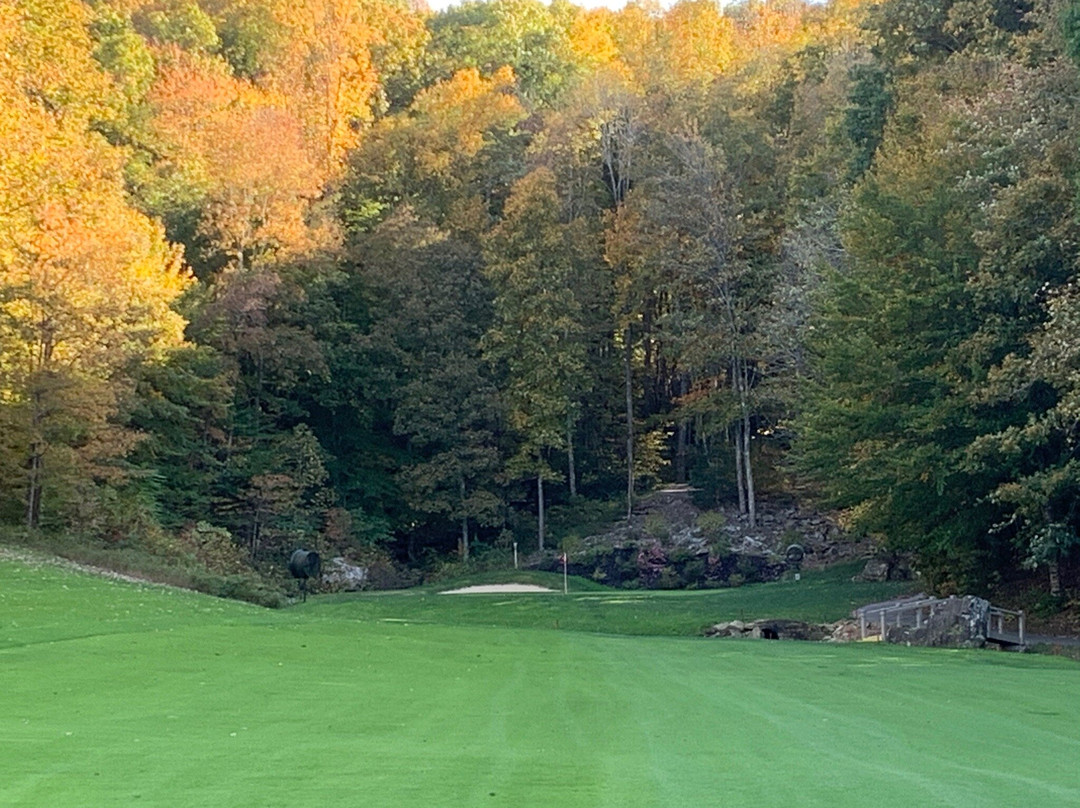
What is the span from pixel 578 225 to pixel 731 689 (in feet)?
121

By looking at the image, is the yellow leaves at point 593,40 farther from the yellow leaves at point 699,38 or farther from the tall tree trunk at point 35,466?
the tall tree trunk at point 35,466

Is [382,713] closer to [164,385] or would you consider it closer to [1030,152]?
[1030,152]

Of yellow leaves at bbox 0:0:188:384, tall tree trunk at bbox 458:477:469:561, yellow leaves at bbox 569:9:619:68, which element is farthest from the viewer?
yellow leaves at bbox 569:9:619:68

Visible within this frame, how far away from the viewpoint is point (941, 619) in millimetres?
22672

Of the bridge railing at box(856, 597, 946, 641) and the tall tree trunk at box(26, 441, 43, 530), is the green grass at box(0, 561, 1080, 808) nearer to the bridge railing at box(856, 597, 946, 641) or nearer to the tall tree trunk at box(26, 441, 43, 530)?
the bridge railing at box(856, 597, 946, 641)

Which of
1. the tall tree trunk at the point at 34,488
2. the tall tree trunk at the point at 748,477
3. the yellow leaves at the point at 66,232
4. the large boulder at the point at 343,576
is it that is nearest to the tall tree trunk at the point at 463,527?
the large boulder at the point at 343,576

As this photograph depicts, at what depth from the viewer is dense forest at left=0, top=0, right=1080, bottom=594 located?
26469 mm

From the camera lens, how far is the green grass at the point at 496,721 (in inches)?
270

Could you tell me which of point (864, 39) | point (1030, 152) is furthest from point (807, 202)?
point (1030, 152)

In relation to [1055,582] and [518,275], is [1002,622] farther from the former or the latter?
[518,275]

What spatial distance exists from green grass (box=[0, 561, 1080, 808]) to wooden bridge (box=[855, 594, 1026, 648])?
3.14 m

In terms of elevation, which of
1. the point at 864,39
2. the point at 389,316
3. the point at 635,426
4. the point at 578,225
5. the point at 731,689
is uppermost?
the point at 864,39

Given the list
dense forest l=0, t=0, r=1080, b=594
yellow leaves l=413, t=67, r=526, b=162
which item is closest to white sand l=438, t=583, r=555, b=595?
dense forest l=0, t=0, r=1080, b=594

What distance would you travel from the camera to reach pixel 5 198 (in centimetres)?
3475
